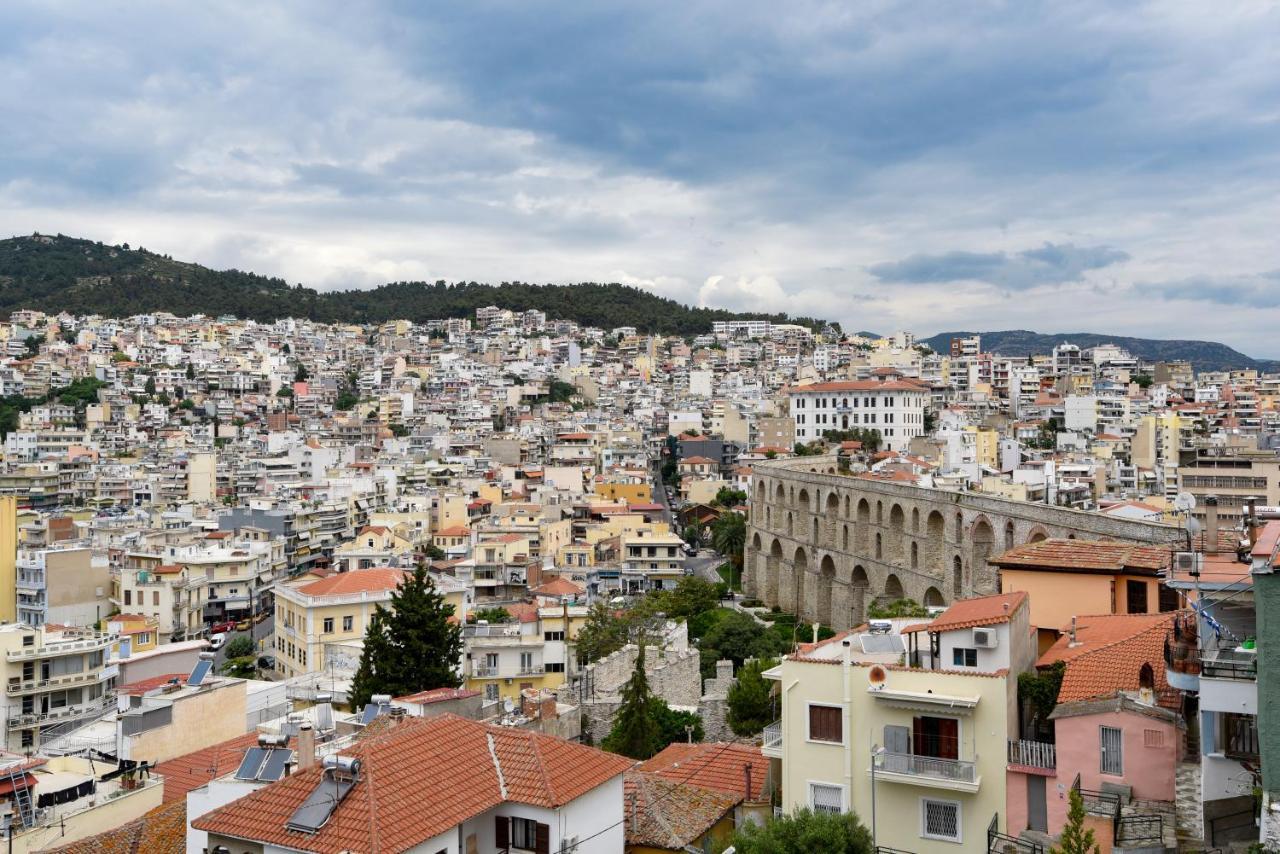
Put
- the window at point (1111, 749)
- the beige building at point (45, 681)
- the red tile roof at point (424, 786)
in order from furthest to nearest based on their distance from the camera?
the beige building at point (45, 681) → the window at point (1111, 749) → the red tile roof at point (424, 786)

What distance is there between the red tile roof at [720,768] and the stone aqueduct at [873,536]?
1349 cm

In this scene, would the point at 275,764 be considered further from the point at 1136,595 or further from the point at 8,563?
the point at 8,563

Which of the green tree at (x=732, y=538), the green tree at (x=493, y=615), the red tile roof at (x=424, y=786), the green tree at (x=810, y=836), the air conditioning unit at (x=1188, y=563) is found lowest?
the green tree at (x=732, y=538)

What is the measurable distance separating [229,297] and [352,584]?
14298 centimetres

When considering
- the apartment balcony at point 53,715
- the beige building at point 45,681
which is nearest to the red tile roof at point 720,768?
the beige building at point 45,681

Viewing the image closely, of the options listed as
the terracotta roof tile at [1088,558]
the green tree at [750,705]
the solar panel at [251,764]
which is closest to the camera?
the solar panel at [251,764]

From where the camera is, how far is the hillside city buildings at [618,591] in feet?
32.8

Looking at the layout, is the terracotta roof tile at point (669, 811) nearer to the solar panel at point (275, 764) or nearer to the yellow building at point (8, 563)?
the solar panel at point (275, 764)

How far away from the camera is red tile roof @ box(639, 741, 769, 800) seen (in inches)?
512

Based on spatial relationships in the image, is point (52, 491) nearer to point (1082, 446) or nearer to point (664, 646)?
point (664, 646)

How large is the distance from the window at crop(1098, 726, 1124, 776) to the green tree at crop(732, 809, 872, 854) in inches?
89.7

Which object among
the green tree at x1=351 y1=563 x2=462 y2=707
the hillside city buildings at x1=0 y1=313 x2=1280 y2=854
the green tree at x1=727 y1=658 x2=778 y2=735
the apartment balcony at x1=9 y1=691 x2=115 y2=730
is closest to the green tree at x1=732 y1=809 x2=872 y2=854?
the hillside city buildings at x1=0 y1=313 x2=1280 y2=854

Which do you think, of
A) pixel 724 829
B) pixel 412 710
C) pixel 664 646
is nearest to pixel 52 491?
pixel 664 646

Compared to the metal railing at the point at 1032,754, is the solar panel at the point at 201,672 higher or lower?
lower
